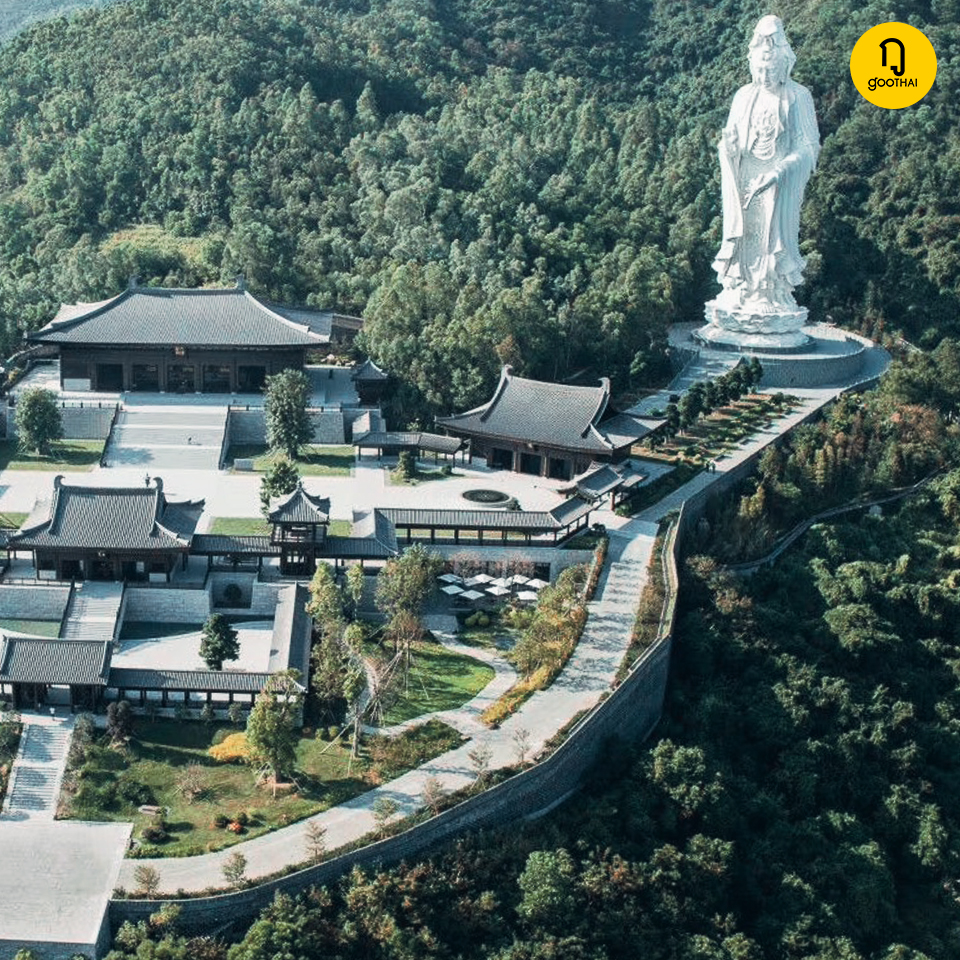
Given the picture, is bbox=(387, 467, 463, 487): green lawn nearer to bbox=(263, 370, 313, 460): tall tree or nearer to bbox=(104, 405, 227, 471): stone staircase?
bbox=(263, 370, 313, 460): tall tree

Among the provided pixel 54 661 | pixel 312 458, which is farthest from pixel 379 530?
pixel 54 661

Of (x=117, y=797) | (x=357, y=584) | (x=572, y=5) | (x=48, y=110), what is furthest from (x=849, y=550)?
(x=572, y=5)

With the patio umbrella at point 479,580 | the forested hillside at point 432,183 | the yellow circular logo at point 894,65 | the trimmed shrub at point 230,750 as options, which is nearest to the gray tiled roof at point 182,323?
the forested hillside at point 432,183

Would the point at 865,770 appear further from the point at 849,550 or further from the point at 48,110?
the point at 48,110

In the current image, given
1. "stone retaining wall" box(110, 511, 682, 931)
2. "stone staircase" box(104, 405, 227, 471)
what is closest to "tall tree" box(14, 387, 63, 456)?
"stone staircase" box(104, 405, 227, 471)

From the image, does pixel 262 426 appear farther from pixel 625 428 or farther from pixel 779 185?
pixel 779 185

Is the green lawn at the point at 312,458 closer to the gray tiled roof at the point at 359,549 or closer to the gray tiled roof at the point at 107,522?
the gray tiled roof at the point at 359,549
